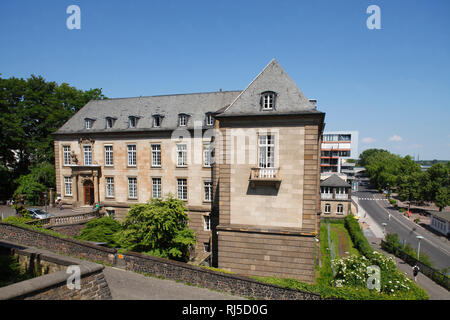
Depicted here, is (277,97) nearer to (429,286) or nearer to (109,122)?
(109,122)

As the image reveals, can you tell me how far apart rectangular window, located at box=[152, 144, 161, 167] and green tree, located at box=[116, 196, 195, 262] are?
8164mm

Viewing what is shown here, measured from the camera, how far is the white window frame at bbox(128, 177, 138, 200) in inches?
1186

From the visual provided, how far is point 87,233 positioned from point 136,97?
18.1 metres

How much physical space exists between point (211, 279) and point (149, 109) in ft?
75.6

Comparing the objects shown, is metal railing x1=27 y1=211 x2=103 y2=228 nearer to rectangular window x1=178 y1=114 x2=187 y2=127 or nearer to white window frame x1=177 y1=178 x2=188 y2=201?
white window frame x1=177 y1=178 x2=188 y2=201

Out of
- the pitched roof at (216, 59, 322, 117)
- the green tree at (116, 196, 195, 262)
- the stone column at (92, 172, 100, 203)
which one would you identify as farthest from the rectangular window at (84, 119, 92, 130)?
the pitched roof at (216, 59, 322, 117)

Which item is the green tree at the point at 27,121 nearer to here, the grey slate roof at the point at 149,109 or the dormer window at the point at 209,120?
the grey slate roof at the point at 149,109

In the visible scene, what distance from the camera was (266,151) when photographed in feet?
62.1

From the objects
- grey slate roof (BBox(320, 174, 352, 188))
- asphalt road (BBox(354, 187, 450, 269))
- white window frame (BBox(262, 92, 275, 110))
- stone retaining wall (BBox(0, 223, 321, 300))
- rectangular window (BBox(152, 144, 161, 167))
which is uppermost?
white window frame (BBox(262, 92, 275, 110))

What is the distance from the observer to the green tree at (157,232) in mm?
20016

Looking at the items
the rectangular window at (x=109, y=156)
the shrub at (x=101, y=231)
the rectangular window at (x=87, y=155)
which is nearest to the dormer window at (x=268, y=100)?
the shrub at (x=101, y=231)

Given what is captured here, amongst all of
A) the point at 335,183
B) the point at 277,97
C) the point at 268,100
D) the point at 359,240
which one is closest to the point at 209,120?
the point at 268,100
